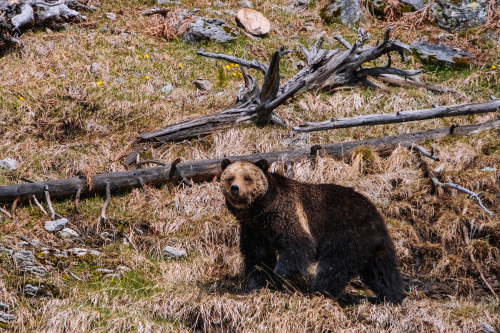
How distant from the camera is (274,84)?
32.7ft

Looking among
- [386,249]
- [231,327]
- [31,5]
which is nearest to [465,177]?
[386,249]

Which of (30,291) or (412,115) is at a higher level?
(412,115)

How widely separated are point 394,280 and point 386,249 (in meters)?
0.39

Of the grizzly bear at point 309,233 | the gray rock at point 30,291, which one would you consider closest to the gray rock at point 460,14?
the grizzly bear at point 309,233

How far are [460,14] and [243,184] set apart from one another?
404 inches

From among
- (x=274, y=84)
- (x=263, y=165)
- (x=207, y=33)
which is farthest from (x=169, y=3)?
(x=263, y=165)

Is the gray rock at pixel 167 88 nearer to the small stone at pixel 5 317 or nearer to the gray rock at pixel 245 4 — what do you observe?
the gray rock at pixel 245 4

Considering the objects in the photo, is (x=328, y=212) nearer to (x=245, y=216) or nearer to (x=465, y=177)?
(x=245, y=216)

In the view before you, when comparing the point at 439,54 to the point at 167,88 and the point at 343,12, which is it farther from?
the point at 167,88

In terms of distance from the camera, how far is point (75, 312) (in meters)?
Answer: 6.24

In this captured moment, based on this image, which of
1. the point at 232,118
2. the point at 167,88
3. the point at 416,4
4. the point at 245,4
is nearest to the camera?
the point at 232,118

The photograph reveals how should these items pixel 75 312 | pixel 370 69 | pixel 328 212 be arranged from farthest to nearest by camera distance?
pixel 370 69
pixel 328 212
pixel 75 312

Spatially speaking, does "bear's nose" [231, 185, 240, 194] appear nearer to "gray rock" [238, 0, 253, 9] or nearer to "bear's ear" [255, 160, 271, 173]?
"bear's ear" [255, 160, 271, 173]

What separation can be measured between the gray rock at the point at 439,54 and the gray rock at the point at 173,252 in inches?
329
